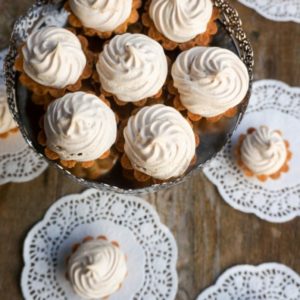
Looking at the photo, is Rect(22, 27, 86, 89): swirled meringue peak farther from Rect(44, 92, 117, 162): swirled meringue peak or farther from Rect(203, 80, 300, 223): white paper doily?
Rect(203, 80, 300, 223): white paper doily

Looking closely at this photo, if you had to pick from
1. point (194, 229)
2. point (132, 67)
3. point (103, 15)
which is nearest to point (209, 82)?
point (132, 67)

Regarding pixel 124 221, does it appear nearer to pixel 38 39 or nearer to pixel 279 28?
pixel 38 39

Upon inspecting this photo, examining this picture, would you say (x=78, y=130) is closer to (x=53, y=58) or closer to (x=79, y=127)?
(x=79, y=127)

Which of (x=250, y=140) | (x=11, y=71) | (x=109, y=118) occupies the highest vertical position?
(x=11, y=71)

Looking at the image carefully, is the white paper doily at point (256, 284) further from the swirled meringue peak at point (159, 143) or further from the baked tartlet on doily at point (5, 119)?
the baked tartlet on doily at point (5, 119)

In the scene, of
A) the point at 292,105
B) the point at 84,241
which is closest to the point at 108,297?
the point at 84,241

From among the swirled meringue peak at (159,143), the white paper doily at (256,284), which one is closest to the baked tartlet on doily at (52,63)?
the swirled meringue peak at (159,143)
